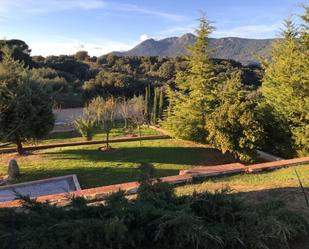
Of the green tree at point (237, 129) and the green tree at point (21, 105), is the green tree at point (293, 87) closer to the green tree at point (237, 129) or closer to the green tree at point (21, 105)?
the green tree at point (237, 129)

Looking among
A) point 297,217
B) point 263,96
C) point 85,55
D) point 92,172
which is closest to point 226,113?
point 263,96

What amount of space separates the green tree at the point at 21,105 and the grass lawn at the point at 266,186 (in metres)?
6.37

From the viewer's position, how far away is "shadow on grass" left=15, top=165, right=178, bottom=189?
8766mm

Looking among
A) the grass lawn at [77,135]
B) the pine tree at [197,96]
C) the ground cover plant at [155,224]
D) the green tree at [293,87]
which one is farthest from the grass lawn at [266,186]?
the grass lawn at [77,135]

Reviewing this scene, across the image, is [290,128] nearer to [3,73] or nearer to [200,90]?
[200,90]

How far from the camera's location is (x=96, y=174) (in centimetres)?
945

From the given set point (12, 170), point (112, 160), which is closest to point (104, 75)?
point (112, 160)

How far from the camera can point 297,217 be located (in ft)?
11.8

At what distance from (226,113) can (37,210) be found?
828 centimetres

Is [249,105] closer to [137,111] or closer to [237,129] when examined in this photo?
[237,129]

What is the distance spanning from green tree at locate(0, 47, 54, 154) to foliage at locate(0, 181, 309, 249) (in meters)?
7.82

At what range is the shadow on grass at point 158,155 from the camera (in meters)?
10.9

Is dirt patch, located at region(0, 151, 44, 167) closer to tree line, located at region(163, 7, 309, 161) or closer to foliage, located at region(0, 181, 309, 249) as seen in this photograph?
tree line, located at region(163, 7, 309, 161)

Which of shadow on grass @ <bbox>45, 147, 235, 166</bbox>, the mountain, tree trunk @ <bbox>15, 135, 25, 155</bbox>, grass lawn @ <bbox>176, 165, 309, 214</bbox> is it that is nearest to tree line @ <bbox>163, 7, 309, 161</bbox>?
shadow on grass @ <bbox>45, 147, 235, 166</bbox>
